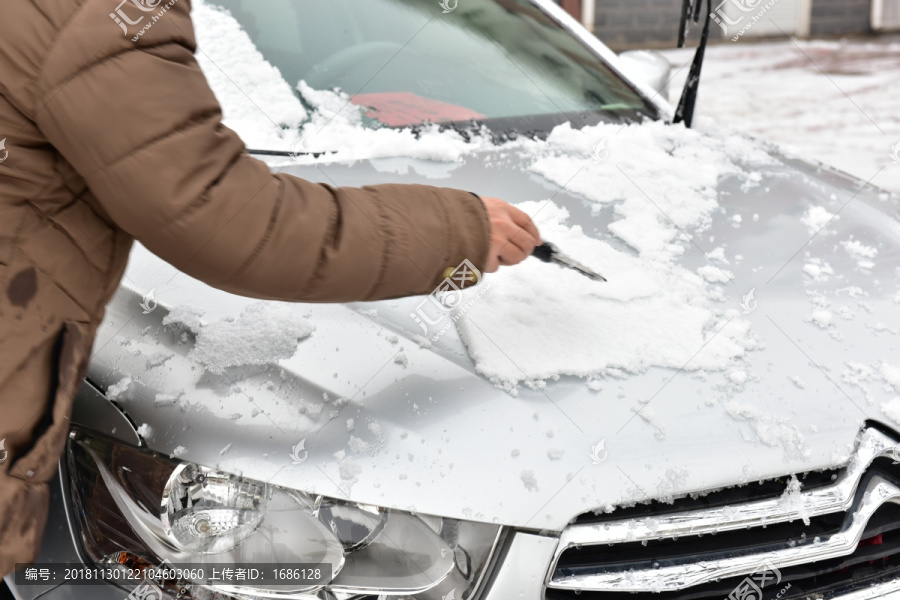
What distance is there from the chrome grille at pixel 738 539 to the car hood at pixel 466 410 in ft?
0.15

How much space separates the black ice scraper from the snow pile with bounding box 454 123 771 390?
25 mm

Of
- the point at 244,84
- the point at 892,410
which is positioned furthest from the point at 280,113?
the point at 892,410

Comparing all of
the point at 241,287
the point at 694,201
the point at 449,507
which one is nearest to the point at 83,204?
the point at 241,287

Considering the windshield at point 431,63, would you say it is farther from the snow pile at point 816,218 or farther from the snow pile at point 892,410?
the snow pile at point 892,410

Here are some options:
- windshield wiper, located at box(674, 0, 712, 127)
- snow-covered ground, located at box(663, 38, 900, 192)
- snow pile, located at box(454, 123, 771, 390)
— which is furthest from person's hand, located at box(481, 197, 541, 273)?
snow-covered ground, located at box(663, 38, 900, 192)

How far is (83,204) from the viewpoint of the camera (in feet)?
3.85

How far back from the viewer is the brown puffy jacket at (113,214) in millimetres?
1020

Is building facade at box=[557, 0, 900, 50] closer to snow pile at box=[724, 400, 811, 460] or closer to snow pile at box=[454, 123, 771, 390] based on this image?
snow pile at box=[454, 123, 771, 390]

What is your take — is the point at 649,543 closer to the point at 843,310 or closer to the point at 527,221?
the point at 527,221

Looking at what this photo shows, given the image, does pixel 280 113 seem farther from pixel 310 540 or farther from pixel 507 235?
pixel 310 540

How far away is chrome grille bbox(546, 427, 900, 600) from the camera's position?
1257 mm

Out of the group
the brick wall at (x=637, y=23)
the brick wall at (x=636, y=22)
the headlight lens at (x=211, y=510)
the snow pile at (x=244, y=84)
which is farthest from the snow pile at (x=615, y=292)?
the brick wall at (x=636, y=22)

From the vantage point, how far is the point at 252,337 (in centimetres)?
141

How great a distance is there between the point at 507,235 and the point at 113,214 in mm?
598
